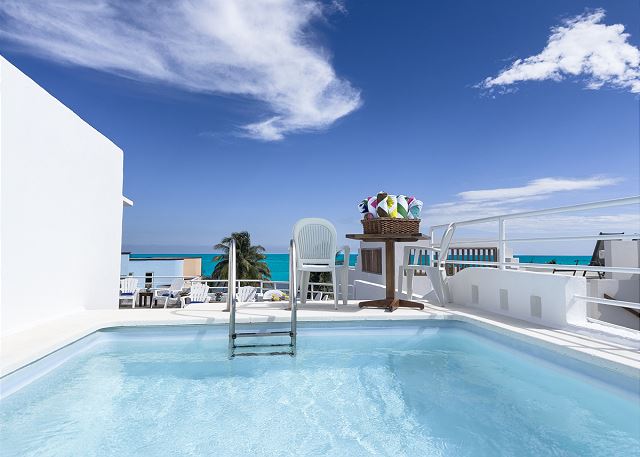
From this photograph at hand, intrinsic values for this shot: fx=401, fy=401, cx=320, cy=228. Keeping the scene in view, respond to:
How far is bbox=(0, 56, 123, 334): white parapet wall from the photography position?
11.0 ft

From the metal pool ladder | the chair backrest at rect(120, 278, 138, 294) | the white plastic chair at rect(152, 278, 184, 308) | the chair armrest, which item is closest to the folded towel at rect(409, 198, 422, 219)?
the chair armrest

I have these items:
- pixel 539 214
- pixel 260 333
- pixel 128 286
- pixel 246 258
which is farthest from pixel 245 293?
pixel 246 258

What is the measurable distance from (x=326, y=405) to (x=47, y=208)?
11.2 feet

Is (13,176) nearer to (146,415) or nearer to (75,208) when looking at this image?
(75,208)

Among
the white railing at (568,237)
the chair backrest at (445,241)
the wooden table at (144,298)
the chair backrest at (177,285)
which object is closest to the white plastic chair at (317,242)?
the chair backrest at (445,241)

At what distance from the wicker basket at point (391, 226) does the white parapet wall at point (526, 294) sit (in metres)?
0.90

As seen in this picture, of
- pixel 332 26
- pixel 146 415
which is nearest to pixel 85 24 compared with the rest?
pixel 332 26

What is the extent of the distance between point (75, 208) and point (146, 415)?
336cm

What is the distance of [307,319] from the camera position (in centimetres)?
387

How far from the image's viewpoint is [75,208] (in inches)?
181

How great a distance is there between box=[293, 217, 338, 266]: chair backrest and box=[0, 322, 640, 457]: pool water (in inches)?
49.4

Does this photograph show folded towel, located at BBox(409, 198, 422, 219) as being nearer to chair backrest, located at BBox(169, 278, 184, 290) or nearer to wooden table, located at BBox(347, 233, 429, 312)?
wooden table, located at BBox(347, 233, 429, 312)

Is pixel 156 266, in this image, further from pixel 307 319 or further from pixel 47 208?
pixel 307 319

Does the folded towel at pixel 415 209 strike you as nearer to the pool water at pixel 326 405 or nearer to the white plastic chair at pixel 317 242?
the white plastic chair at pixel 317 242
